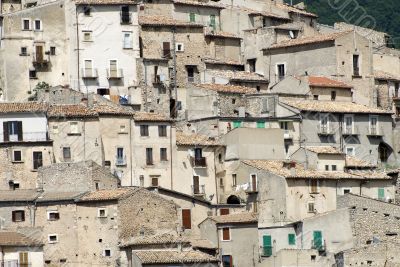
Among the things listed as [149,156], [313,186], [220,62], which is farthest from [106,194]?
[220,62]

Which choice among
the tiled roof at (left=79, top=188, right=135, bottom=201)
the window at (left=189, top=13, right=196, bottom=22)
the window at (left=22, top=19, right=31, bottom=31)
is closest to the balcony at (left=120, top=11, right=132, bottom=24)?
the window at (left=22, top=19, right=31, bottom=31)

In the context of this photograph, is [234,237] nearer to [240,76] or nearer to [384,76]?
[240,76]

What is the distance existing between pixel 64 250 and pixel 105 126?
8876 mm

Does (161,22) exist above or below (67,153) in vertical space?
above

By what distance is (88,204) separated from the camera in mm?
78625

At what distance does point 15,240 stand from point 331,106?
2400 cm

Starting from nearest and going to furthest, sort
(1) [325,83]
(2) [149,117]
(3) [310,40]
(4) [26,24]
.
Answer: (2) [149,117] < (4) [26,24] < (1) [325,83] < (3) [310,40]

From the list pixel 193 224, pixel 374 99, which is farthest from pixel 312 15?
pixel 193 224

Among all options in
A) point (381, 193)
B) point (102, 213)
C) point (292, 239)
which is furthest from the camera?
point (381, 193)

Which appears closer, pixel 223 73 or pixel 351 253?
pixel 351 253

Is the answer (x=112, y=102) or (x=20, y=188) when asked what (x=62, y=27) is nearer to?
(x=112, y=102)

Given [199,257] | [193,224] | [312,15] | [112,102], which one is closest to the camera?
[199,257]

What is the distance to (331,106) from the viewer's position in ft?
306

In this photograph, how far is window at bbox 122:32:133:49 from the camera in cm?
9369
